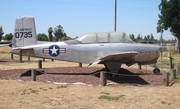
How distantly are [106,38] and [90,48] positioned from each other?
1.07 meters

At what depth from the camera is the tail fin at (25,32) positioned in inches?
524

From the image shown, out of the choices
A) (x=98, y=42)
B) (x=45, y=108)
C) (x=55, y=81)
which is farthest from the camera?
(x=98, y=42)

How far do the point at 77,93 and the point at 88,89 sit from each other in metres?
0.87

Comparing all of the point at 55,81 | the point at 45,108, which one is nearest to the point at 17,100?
Result: the point at 45,108

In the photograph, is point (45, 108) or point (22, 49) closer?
point (45, 108)

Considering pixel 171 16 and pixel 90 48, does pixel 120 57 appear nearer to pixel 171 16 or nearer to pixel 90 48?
pixel 90 48

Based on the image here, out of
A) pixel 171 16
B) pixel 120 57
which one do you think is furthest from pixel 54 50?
pixel 171 16

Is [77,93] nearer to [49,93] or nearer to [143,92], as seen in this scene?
[49,93]

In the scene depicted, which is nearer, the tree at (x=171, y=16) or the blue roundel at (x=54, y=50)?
the blue roundel at (x=54, y=50)

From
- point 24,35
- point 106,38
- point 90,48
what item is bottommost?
point 90,48

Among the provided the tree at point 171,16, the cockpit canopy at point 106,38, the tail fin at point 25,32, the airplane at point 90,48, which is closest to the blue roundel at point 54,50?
the airplane at point 90,48

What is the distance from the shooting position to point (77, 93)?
8375 millimetres

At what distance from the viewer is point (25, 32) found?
43.7ft

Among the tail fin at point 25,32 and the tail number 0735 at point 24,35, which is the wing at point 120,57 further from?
the tail number 0735 at point 24,35
